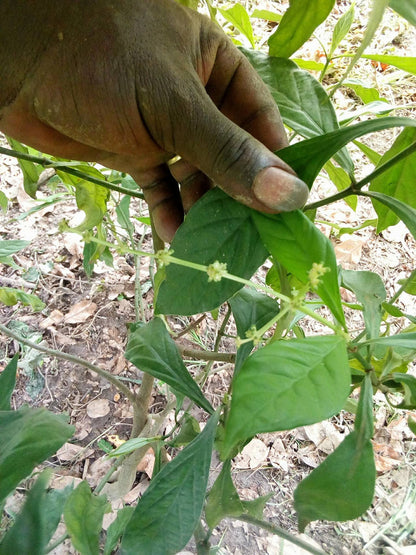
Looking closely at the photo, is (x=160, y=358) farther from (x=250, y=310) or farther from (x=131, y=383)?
(x=131, y=383)

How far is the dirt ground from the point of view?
1201 millimetres

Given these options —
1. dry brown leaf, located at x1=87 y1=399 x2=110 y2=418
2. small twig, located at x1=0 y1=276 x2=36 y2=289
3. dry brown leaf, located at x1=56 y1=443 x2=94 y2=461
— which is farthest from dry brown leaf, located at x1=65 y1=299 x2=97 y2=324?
dry brown leaf, located at x1=56 y1=443 x2=94 y2=461

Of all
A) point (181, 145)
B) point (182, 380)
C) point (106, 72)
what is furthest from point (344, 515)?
point (106, 72)

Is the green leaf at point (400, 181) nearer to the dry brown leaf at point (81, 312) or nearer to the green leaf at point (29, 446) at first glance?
the green leaf at point (29, 446)

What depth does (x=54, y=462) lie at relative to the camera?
4.23ft

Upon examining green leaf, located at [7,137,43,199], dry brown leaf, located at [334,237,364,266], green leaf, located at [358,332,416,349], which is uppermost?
green leaf, located at [358,332,416,349]

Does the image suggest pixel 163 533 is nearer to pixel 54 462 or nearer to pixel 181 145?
pixel 181 145

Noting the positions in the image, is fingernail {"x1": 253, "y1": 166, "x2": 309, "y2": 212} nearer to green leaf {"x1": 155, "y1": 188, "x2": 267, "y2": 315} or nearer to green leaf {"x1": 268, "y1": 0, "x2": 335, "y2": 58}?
green leaf {"x1": 155, "y1": 188, "x2": 267, "y2": 315}

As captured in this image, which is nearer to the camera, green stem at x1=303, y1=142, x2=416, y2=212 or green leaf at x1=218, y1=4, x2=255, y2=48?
green stem at x1=303, y1=142, x2=416, y2=212

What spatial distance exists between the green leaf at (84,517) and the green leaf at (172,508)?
3.2 inches

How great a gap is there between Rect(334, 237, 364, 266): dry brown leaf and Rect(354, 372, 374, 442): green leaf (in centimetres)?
121

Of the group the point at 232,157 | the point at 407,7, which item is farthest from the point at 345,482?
the point at 407,7

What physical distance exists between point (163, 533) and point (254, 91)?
602 mm

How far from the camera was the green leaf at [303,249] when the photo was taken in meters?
0.49
